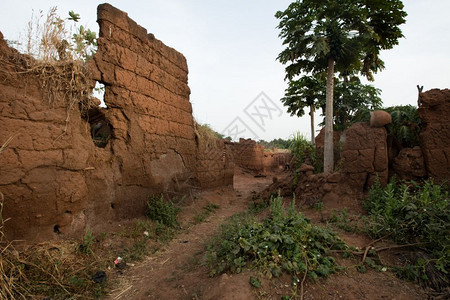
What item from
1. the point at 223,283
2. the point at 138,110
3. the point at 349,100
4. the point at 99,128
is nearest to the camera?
the point at 223,283

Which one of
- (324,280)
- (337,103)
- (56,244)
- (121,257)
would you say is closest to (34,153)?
(56,244)

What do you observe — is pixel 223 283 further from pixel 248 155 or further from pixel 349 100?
pixel 248 155

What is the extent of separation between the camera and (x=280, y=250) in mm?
2381

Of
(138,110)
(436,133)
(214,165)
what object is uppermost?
(138,110)

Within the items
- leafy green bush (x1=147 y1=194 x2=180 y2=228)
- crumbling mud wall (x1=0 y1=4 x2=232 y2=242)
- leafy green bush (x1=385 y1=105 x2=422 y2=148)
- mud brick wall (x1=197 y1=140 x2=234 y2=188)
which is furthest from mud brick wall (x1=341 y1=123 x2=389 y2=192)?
leafy green bush (x1=147 y1=194 x2=180 y2=228)

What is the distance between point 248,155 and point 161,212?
37.7 ft

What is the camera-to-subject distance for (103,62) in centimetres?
356

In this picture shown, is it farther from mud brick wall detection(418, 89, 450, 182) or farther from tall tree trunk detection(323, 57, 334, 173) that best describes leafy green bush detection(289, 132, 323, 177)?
mud brick wall detection(418, 89, 450, 182)

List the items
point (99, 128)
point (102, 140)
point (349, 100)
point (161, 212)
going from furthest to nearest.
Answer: point (349, 100)
point (99, 128)
point (161, 212)
point (102, 140)

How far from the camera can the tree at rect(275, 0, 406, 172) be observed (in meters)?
7.27

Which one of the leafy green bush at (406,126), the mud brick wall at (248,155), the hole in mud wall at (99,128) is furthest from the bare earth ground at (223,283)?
the mud brick wall at (248,155)

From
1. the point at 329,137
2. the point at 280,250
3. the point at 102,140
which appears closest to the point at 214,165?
the point at 102,140

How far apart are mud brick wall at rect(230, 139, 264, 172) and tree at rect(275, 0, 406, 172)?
7515 mm

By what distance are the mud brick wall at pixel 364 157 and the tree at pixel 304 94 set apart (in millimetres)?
7412
